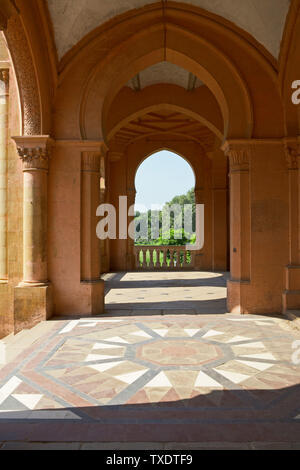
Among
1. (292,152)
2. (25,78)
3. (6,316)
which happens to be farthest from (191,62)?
(6,316)

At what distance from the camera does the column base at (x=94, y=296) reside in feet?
24.3

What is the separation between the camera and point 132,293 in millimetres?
10188

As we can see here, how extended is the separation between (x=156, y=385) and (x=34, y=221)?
4415 mm

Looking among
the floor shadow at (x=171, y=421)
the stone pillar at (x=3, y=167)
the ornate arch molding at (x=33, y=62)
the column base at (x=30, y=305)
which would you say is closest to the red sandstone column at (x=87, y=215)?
the column base at (x=30, y=305)

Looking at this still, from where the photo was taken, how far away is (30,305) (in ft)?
23.1

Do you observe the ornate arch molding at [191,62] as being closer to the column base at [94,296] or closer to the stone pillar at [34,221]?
the stone pillar at [34,221]

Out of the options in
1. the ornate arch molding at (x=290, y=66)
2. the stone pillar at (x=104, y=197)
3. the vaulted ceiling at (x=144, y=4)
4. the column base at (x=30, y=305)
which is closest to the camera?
the ornate arch molding at (x=290, y=66)

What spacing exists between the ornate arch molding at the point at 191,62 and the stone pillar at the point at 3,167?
158 cm

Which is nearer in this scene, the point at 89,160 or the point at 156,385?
the point at 156,385

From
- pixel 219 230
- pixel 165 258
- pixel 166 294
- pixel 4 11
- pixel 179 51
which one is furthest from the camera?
pixel 165 258

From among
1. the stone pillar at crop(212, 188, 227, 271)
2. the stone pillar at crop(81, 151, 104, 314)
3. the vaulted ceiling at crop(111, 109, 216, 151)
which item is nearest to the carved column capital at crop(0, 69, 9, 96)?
the stone pillar at crop(81, 151, 104, 314)

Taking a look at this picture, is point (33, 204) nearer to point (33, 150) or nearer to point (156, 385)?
point (33, 150)

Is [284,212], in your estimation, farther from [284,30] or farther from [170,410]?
[170,410]

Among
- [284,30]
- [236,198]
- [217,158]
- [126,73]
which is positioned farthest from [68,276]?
[217,158]
